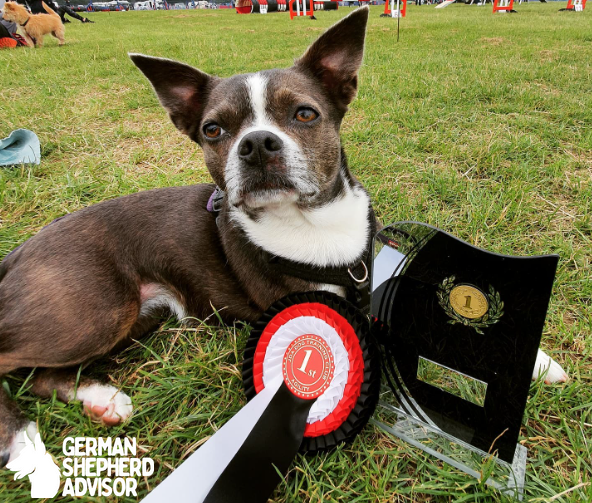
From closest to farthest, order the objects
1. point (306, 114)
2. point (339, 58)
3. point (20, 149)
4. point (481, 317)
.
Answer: point (481, 317), point (306, 114), point (339, 58), point (20, 149)

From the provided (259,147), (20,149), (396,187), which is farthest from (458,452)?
(20,149)

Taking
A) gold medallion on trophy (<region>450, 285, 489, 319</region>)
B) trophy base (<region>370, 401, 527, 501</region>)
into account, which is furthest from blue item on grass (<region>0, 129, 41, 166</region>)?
gold medallion on trophy (<region>450, 285, 489, 319</region>)

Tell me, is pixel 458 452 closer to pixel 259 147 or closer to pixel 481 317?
pixel 481 317

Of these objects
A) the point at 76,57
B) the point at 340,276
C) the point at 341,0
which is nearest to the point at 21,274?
the point at 340,276

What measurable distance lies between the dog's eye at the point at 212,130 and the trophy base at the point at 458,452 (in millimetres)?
1528

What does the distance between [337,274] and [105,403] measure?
1287 millimetres

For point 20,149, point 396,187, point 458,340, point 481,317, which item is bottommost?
point 396,187

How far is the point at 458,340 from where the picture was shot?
152 cm

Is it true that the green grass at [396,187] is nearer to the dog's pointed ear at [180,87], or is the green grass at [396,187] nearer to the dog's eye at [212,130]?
the dog's eye at [212,130]

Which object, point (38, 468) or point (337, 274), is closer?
point (38, 468)

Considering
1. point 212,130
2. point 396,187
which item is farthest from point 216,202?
point 396,187

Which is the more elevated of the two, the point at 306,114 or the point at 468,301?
the point at 306,114

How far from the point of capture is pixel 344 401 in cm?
168

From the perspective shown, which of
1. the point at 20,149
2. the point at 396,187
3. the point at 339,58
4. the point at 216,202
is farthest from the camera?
the point at 20,149
